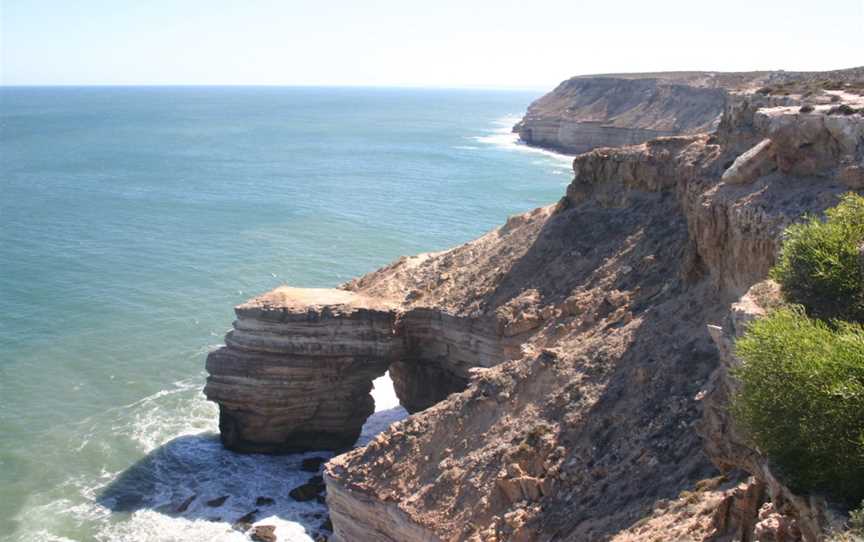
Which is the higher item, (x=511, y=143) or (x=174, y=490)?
(x=511, y=143)

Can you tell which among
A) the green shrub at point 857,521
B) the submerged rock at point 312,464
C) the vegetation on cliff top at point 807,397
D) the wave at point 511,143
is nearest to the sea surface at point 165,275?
the submerged rock at point 312,464

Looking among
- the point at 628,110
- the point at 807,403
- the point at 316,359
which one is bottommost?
the point at 316,359

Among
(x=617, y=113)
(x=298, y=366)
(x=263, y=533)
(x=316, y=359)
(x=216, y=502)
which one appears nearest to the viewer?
(x=263, y=533)

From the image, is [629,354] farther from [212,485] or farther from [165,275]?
[165,275]

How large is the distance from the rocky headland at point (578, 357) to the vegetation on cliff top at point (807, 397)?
0.45m

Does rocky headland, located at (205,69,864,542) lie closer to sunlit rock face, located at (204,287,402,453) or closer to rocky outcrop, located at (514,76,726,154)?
sunlit rock face, located at (204,287,402,453)

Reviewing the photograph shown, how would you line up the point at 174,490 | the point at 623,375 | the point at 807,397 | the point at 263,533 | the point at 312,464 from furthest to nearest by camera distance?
the point at 312,464 < the point at 174,490 < the point at 263,533 < the point at 623,375 < the point at 807,397

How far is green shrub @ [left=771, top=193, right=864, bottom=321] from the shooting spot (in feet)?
46.6

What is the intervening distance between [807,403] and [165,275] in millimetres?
49447

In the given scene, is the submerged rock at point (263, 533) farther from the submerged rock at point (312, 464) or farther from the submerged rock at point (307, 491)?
the submerged rock at point (312, 464)

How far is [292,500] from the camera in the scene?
3212 cm

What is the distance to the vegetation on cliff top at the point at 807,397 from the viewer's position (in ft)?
36.8

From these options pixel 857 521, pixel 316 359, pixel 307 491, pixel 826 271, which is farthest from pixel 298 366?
pixel 857 521

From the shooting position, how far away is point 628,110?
121 m
